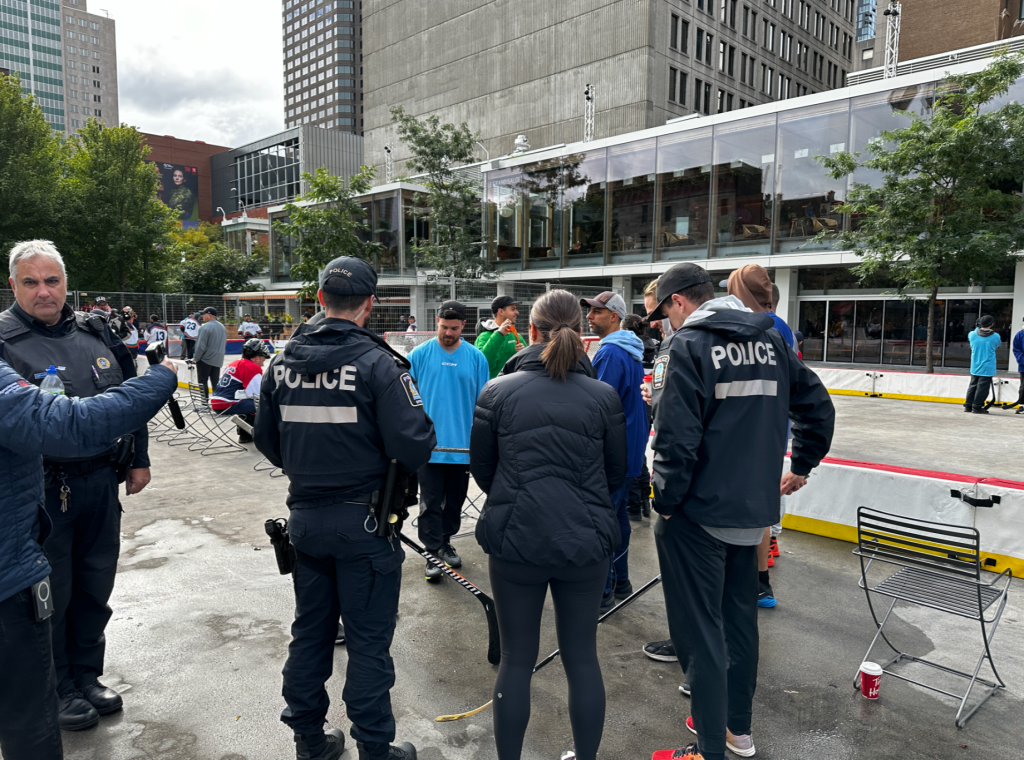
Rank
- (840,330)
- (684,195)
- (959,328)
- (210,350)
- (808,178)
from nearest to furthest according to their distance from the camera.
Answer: (210,350) → (959,328) → (808,178) → (840,330) → (684,195)

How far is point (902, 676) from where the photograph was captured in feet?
11.0

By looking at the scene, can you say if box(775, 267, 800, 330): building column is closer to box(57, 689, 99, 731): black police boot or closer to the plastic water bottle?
box(57, 689, 99, 731): black police boot

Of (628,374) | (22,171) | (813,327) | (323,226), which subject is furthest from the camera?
(22,171)

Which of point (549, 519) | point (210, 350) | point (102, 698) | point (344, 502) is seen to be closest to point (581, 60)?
point (210, 350)

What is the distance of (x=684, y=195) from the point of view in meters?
25.9

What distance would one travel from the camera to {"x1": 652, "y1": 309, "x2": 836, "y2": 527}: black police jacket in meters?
2.51

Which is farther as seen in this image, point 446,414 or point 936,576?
point 446,414

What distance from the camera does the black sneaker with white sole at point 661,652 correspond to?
3.51m

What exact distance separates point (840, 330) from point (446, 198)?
17.5m

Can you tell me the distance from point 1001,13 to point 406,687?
4322 centimetres

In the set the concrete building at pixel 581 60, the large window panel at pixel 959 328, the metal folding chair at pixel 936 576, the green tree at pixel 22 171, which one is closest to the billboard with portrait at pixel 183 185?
the concrete building at pixel 581 60

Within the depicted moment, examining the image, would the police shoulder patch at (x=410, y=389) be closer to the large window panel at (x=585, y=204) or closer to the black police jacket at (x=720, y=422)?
the black police jacket at (x=720, y=422)

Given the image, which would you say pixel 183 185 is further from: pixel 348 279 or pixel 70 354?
pixel 348 279

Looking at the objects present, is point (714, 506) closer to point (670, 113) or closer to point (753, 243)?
point (753, 243)
